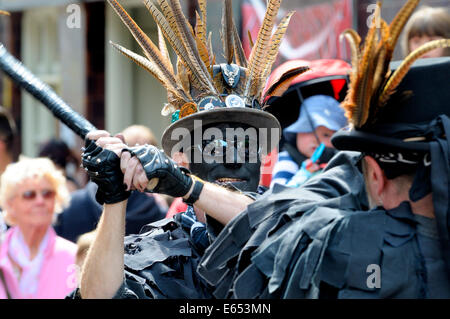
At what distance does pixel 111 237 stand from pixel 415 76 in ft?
3.73

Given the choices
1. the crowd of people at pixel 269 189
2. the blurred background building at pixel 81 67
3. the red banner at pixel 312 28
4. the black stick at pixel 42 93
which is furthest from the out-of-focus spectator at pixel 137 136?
the blurred background building at pixel 81 67

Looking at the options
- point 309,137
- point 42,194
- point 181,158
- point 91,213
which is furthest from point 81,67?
point 181,158

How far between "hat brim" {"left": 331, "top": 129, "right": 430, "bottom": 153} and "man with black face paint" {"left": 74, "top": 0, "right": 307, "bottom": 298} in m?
0.65

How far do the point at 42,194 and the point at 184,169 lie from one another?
191cm

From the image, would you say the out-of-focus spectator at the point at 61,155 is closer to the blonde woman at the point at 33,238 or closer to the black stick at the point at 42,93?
the blonde woman at the point at 33,238

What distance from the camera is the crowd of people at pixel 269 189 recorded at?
1.98 m

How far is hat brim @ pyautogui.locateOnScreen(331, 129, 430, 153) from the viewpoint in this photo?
1972 mm

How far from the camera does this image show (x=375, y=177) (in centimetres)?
212

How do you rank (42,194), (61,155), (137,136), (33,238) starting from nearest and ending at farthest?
(33,238) → (42,194) → (137,136) → (61,155)

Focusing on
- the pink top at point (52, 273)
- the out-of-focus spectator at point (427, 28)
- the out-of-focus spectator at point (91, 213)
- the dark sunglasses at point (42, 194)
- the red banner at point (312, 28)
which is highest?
the red banner at point (312, 28)

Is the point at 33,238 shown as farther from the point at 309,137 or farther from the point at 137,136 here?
the point at 309,137

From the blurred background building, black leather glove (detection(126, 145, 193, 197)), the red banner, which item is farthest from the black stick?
the blurred background building

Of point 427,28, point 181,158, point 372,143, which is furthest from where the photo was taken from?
point 427,28

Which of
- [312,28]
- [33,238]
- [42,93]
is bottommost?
[33,238]
